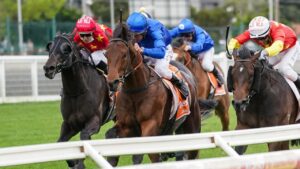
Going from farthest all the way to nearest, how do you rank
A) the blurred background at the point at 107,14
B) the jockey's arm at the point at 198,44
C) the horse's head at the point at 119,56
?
the blurred background at the point at 107,14 < the jockey's arm at the point at 198,44 < the horse's head at the point at 119,56

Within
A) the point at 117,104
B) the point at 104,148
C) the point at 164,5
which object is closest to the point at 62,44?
the point at 117,104

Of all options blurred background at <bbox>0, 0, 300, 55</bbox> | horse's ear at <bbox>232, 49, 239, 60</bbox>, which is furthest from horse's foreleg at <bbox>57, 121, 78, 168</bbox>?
blurred background at <bbox>0, 0, 300, 55</bbox>

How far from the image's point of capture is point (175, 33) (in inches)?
475

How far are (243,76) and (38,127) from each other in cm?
648

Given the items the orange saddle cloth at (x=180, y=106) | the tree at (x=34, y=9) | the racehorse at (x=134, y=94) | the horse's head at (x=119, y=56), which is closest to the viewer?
the horse's head at (x=119, y=56)

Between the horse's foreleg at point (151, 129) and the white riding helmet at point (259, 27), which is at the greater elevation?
the white riding helmet at point (259, 27)

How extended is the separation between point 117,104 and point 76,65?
991 millimetres

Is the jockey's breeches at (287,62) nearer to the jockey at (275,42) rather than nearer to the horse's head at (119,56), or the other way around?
the jockey at (275,42)

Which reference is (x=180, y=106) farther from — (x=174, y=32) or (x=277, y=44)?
(x=174, y=32)

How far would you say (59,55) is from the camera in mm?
8672

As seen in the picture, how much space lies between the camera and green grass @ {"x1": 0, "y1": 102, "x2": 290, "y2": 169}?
1043 cm

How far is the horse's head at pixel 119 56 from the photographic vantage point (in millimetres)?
7598

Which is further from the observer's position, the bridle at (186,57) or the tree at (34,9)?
the tree at (34,9)

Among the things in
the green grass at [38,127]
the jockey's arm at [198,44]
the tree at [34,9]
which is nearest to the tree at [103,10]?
the tree at [34,9]
